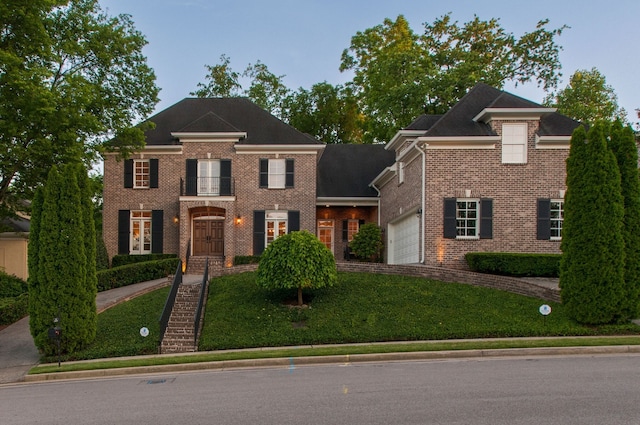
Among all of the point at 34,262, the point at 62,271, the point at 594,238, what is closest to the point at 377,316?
the point at 594,238

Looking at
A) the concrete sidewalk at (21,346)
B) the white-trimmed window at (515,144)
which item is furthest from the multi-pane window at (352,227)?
the white-trimmed window at (515,144)

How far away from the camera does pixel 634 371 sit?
30.3 feet

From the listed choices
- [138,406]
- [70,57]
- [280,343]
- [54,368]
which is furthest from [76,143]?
[138,406]

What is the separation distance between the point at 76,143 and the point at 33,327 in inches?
326

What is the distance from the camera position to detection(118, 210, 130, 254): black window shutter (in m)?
26.7

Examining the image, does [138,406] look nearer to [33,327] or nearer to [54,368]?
[54,368]


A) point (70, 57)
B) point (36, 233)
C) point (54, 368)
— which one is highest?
point (70, 57)

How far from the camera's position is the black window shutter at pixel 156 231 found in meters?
26.5

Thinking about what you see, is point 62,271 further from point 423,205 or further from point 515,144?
point 515,144

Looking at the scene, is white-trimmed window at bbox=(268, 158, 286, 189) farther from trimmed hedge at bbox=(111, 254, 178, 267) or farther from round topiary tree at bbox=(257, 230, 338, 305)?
round topiary tree at bbox=(257, 230, 338, 305)

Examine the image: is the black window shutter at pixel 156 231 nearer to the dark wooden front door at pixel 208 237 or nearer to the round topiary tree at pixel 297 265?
the dark wooden front door at pixel 208 237

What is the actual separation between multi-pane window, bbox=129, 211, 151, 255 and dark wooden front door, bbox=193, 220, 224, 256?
2.37 meters

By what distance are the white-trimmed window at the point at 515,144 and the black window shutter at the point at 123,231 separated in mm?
17636

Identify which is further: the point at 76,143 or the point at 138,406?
the point at 76,143
